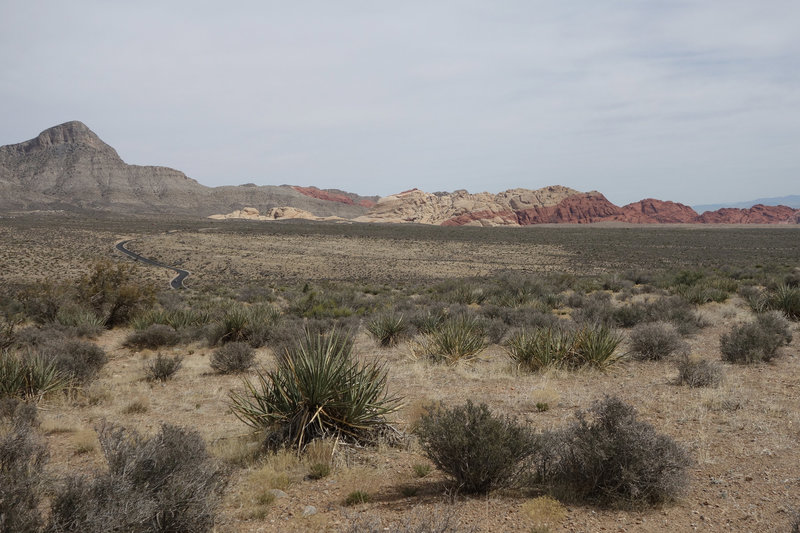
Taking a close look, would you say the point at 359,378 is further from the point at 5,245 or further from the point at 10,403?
the point at 5,245

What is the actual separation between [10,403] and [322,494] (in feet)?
16.6

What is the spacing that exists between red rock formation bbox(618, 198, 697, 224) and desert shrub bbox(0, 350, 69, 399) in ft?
465

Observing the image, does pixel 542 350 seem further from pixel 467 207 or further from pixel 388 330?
pixel 467 207

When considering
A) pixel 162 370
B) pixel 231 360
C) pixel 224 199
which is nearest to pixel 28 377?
pixel 162 370

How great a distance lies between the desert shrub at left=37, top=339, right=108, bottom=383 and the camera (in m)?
8.55

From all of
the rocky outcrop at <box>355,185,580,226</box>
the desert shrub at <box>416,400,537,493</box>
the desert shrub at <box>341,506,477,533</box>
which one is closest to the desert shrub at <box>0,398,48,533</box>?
the desert shrub at <box>341,506,477,533</box>

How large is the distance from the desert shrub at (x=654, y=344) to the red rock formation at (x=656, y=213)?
13470 cm

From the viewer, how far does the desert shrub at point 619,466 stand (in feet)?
14.0

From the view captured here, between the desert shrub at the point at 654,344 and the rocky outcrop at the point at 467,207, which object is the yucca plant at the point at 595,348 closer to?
the desert shrub at the point at 654,344

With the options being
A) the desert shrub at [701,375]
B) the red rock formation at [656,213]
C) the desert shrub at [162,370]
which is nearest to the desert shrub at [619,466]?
the desert shrub at [701,375]

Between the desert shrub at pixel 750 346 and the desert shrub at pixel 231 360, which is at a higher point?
the desert shrub at pixel 750 346

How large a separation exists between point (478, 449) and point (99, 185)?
511 feet

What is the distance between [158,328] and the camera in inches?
525

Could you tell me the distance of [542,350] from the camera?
9.60 m
